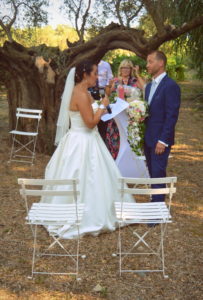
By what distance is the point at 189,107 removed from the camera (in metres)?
18.4

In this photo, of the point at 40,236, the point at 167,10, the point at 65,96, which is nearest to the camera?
the point at 40,236

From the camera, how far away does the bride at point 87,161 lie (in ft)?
16.4

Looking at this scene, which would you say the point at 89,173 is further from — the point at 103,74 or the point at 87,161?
the point at 103,74

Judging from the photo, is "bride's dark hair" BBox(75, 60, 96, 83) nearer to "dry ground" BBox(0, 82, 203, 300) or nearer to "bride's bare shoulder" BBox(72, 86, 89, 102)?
"bride's bare shoulder" BBox(72, 86, 89, 102)

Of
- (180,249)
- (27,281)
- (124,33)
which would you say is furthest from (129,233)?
(124,33)

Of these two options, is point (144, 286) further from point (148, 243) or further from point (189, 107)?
point (189, 107)

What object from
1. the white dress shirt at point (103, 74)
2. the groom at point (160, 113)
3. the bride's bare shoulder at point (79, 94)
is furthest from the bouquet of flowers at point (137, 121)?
the white dress shirt at point (103, 74)

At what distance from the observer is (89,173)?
16.8ft

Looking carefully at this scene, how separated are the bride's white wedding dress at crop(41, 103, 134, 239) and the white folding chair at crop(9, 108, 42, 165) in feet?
10.3

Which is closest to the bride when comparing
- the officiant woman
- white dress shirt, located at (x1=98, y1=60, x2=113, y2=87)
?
the officiant woman

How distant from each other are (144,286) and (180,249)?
3.11 ft

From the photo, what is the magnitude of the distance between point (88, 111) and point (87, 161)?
23.3 inches

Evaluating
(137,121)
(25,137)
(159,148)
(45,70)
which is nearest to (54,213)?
(159,148)

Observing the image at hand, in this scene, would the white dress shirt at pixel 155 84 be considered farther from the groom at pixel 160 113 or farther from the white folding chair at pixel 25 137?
the white folding chair at pixel 25 137
